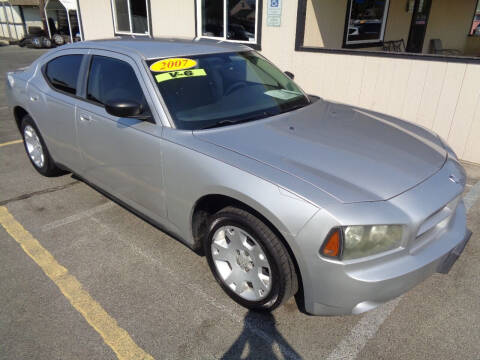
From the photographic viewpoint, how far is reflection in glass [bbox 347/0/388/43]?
777 cm

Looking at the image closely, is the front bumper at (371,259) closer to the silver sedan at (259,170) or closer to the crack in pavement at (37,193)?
the silver sedan at (259,170)

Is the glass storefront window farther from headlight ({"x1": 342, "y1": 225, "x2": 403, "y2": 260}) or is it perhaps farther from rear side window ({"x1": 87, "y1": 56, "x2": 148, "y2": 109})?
headlight ({"x1": 342, "y1": 225, "x2": 403, "y2": 260})

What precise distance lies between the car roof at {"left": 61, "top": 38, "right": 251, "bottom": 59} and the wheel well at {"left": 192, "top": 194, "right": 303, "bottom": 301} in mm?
1295

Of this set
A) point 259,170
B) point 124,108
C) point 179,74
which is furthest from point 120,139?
point 259,170

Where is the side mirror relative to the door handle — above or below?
above

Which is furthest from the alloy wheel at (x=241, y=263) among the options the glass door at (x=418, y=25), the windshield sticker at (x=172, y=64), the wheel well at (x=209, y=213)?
the glass door at (x=418, y=25)

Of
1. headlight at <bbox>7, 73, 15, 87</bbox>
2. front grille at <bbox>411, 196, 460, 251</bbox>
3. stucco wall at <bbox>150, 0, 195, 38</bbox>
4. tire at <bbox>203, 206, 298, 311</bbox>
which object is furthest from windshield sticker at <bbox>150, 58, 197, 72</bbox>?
stucco wall at <bbox>150, 0, 195, 38</bbox>

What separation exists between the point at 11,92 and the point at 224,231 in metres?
3.69

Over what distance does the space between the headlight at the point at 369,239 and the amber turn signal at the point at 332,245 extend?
31mm

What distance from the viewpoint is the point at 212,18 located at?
331 inches

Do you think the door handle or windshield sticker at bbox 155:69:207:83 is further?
the door handle

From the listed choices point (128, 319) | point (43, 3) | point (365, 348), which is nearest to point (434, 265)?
point (365, 348)

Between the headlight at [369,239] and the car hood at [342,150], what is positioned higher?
the car hood at [342,150]

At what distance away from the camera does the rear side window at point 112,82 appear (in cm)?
294
